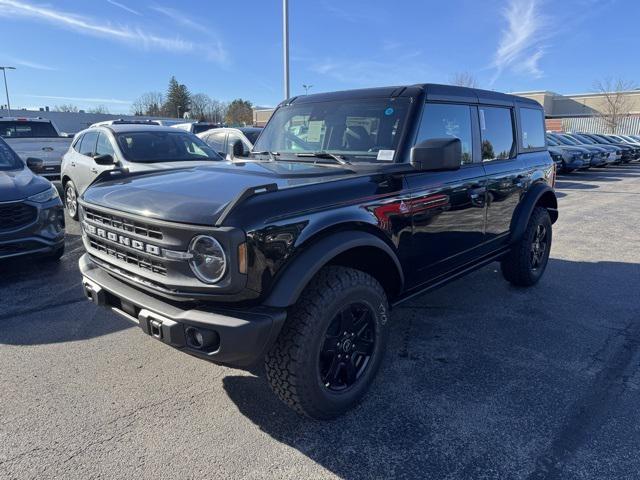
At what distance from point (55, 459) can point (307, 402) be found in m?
1.32

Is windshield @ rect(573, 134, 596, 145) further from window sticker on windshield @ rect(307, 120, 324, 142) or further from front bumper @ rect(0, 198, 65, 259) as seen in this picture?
front bumper @ rect(0, 198, 65, 259)

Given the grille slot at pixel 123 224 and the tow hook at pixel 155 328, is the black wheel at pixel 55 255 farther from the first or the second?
the tow hook at pixel 155 328

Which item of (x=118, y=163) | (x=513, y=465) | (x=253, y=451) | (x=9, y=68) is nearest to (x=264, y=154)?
(x=253, y=451)

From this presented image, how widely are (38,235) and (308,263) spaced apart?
13.5ft

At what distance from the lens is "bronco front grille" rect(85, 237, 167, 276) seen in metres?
2.46

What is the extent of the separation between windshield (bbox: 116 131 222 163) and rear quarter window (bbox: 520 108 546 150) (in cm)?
479

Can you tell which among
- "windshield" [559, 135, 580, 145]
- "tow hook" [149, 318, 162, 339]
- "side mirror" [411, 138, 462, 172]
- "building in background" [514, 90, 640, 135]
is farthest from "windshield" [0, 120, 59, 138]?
"building in background" [514, 90, 640, 135]

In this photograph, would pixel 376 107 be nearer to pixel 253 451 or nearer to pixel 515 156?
Answer: pixel 515 156

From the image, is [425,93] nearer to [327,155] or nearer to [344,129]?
[344,129]

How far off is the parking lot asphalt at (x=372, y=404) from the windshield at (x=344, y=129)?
5.16 feet

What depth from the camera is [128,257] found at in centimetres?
269

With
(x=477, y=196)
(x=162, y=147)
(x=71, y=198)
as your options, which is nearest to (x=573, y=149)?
(x=162, y=147)

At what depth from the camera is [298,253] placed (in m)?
2.44

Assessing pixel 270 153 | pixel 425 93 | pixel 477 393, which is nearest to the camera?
pixel 477 393
